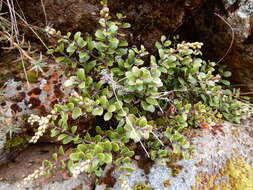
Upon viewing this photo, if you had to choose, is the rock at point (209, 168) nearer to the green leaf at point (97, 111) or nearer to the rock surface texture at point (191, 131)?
the rock surface texture at point (191, 131)

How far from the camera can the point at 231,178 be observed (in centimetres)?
236

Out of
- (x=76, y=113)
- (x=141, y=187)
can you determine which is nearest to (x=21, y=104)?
(x=76, y=113)

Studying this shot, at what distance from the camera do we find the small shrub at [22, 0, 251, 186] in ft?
6.67

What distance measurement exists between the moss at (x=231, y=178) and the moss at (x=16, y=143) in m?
1.62

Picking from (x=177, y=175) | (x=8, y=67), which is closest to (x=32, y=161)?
(x=8, y=67)

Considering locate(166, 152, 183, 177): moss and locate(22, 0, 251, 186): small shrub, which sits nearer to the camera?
locate(22, 0, 251, 186): small shrub

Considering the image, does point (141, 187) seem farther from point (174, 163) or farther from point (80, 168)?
point (80, 168)

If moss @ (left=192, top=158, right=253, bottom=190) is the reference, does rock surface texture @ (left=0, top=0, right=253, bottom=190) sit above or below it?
above

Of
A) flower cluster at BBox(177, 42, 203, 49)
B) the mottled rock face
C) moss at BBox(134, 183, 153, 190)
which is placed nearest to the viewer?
flower cluster at BBox(177, 42, 203, 49)

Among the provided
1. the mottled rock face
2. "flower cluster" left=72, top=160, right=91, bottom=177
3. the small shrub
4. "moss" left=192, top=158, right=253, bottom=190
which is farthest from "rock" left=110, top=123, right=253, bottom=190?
the mottled rock face

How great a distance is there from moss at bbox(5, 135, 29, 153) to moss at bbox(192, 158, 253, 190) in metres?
1.62

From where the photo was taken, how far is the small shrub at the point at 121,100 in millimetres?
2033

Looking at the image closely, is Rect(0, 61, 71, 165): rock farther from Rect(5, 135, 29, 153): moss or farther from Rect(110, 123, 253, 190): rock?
Rect(110, 123, 253, 190): rock

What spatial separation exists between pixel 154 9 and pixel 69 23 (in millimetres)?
872
